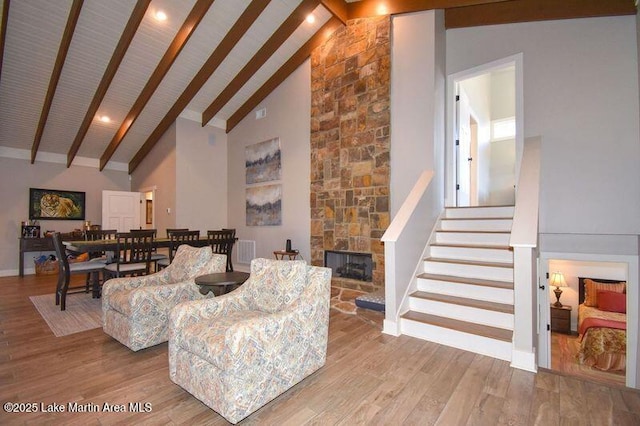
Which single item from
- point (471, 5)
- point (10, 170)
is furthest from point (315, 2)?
point (10, 170)

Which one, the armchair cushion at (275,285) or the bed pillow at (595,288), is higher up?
the armchair cushion at (275,285)

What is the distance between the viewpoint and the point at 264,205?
6559 millimetres

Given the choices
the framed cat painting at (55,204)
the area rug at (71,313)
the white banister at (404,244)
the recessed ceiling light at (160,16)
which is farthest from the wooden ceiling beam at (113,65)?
the white banister at (404,244)

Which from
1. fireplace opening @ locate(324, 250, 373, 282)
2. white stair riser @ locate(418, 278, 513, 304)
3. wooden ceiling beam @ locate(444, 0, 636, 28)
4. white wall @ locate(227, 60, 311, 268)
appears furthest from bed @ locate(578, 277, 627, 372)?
white wall @ locate(227, 60, 311, 268)

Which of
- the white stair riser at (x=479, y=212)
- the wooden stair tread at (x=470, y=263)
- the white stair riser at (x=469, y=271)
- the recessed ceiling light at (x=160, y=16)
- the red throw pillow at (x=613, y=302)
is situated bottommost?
the red throw pillow at (x=613, y=302)

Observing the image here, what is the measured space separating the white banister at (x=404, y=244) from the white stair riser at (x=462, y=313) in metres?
0.23

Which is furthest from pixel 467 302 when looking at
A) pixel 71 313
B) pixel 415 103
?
pixel 71 313

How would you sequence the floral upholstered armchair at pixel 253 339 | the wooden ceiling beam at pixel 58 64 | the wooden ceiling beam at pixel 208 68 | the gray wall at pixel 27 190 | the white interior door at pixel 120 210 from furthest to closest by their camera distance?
the white interior door at pixel 120 210, the gray wall at pixel 27 190, the wooden ceiling beam at pixel 208 68, the wooden ceiling beam at pixel 58 64, the floral upholstered armchair at pixel 253 339

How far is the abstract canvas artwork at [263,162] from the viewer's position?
20.9 feet

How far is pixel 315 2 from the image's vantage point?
15.8ft

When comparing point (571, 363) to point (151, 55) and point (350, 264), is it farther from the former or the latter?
point (151, 55)

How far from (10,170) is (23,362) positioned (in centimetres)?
634

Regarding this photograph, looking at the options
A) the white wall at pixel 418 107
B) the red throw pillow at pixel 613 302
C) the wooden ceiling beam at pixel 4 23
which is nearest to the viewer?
the wooden ceiling beam at pixel 4 23

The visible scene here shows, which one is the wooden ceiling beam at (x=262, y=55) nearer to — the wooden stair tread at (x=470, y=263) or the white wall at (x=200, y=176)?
the white wall at (x=200, y=176)
